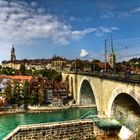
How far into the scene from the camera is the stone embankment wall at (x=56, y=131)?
76.0ft

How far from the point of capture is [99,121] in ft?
85.6

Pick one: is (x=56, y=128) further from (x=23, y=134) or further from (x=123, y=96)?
(x=123, y=96)

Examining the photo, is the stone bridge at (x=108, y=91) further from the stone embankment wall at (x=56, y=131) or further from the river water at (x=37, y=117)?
the river water at (x=37, y=117)

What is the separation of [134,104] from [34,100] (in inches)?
1320

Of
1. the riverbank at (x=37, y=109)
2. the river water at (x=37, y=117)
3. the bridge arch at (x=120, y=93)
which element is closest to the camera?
the bridge arch at (x=120, y=93)

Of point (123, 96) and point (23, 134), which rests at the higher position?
point (123, 96)

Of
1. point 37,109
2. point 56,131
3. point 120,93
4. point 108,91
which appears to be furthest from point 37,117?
point 56,131

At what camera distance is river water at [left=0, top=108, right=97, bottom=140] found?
4315 cm

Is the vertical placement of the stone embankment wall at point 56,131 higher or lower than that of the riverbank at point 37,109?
higher

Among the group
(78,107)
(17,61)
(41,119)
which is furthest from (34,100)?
(17,61)

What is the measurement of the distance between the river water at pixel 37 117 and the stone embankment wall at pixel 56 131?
54.4ft

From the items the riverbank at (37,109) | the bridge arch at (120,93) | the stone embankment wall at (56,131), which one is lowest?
the riverbank at (37,109)

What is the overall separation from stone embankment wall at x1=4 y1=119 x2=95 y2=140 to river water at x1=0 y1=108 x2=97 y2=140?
653 inches

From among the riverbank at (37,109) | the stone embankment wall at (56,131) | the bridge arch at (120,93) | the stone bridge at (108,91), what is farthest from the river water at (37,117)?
the stone embankment wall at (56,131)
